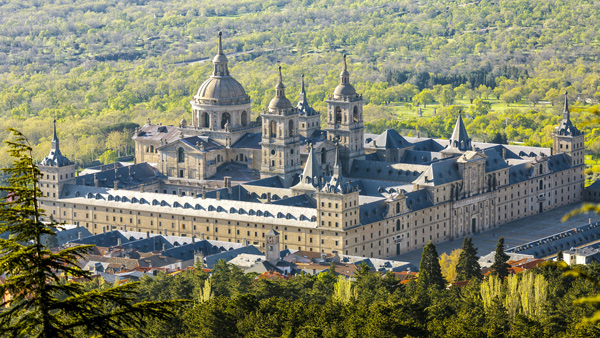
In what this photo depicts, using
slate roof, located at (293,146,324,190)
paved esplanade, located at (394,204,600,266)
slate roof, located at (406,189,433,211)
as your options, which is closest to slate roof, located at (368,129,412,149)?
paved esplanade, located at (394,204,600,266)

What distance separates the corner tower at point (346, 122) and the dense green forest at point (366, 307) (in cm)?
5028

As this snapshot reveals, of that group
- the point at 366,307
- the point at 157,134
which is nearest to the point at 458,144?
the point at 157,134

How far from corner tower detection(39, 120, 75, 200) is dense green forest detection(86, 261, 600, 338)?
42.6m

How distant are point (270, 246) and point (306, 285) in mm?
13854

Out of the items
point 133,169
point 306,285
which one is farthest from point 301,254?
point 133,169

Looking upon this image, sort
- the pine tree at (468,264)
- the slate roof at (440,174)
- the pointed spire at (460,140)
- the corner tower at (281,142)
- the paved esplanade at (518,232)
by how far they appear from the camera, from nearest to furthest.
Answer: the pine tree at (468,264) < the paved esplanade at (518,232) < the slate roof at (440,174) < the corner tower at (281,142) < the pointed spire at (460,140)

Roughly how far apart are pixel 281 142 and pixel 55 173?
89.5 feet

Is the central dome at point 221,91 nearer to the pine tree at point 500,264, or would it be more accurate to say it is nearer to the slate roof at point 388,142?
the slate roof at point 388,142

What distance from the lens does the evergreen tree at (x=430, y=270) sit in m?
108

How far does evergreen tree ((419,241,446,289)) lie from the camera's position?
108 meters

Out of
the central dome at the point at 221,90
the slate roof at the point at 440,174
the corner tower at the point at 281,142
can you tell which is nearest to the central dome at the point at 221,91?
the central dome at the point at 221,90

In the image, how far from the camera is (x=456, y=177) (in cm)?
14850

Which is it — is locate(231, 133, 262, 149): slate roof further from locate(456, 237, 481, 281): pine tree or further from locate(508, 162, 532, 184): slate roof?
locate(456, 237, 481, 281): pine tree

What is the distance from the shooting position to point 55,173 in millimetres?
148875
